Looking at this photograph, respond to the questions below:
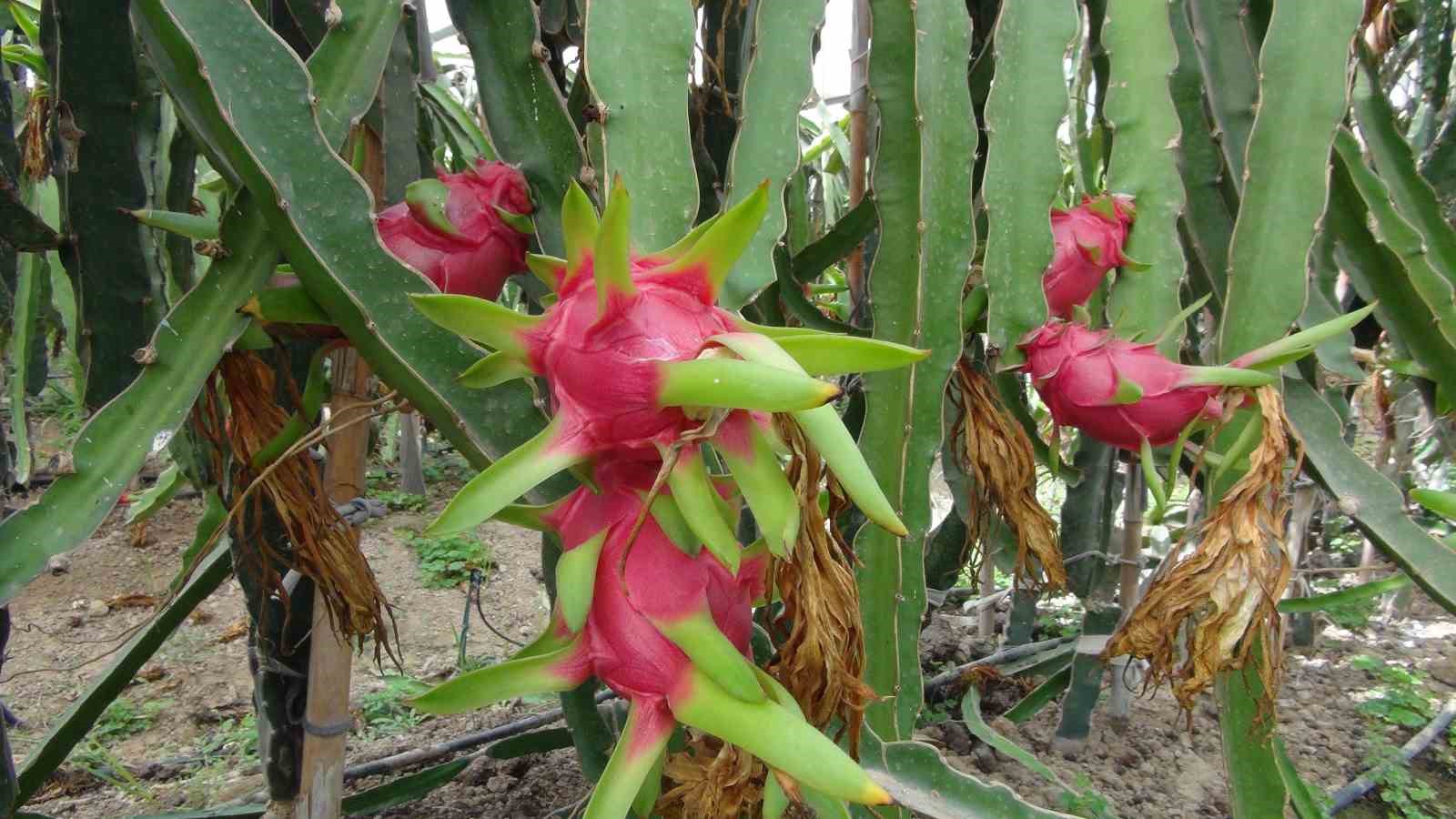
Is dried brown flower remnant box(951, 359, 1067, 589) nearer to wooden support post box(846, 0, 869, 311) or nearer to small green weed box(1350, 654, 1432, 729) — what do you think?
wooden support post box(846, 0, 869, 311)

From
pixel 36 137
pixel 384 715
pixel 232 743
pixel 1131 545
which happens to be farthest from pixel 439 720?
pixel 36 137

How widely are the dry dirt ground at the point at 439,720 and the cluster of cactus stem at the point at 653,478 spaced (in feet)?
2.33

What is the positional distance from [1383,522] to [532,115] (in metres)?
0.78

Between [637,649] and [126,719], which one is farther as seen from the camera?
[126,719]

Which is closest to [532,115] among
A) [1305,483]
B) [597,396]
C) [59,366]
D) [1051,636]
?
[597,396]

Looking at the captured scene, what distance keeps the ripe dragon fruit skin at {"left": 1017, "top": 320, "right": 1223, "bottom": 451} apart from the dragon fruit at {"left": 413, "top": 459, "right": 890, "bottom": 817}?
1.26ft

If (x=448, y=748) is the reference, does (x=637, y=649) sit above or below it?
above

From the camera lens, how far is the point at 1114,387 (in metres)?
0.70

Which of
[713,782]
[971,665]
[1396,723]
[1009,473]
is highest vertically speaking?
[1009,473]

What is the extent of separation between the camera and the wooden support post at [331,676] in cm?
82

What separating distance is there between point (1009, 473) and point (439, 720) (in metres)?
1.32

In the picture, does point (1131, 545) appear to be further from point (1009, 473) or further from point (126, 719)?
point (126, 719)

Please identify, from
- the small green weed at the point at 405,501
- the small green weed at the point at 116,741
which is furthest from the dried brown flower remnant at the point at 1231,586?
the small green weed at the point at 405,501

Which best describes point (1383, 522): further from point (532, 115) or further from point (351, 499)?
point (351, 499)
